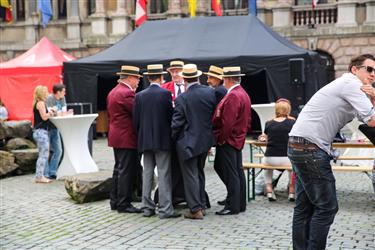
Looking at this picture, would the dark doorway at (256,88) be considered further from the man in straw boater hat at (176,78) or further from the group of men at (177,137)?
the group of men at (177,137)

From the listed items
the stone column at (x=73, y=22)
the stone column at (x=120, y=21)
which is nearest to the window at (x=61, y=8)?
the stone column at (x=73, y=22)

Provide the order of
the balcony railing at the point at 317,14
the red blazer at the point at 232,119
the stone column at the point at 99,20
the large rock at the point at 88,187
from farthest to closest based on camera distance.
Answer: the stone column at the point at 99,20, the balcony railing at the point at 317,14, the large rock at the point at 88,187, the red blazer at the point at 232,119

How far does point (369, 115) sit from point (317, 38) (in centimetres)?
1992

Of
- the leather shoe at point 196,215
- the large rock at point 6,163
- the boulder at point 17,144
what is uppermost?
the boulder at point 17,144

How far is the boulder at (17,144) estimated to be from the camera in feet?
41.0

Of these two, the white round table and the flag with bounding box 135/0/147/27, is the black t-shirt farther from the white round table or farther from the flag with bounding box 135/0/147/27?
the flag with bounding box 135/0/147/27

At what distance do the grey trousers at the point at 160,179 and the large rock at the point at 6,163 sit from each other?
4617 mm

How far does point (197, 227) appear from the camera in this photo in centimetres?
718

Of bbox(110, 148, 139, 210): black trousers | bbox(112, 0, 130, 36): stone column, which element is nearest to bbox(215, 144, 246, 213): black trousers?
bbox(110, 148, 139, 210): black trousers

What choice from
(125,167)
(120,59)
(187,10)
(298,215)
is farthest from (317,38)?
(298,215)

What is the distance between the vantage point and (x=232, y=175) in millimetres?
7938

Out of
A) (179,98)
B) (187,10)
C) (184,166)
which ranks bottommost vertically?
(184,166)

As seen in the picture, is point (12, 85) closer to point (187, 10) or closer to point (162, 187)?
point (187, 10)

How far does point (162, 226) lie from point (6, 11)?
908 inches
